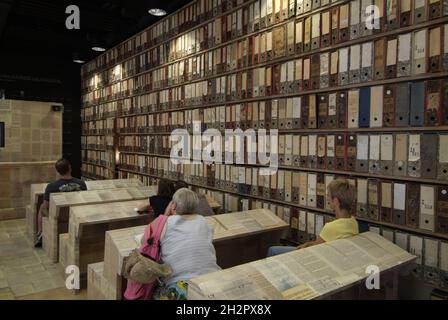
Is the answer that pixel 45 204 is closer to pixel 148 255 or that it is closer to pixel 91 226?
pixel 91 226

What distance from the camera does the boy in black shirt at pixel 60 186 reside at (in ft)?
13.4

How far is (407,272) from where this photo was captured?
7.27 feet

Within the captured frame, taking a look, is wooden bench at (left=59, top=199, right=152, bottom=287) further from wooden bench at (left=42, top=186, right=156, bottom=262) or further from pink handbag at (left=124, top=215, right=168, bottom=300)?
pink handbag at (left=124, top=215, right=168, bottom=300)

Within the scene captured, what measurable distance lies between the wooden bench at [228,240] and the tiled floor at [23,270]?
3.62 ft

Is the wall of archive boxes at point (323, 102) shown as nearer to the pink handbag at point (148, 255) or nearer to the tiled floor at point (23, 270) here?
the pink handbag at point (148, 255)

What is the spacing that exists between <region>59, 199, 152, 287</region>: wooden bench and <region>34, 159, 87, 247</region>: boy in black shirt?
788mm

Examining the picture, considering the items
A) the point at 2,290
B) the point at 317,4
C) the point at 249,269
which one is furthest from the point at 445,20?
the point at 2,290

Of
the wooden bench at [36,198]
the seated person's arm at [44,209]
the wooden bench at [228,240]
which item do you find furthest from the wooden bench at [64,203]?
the wooden bench at [228,240]

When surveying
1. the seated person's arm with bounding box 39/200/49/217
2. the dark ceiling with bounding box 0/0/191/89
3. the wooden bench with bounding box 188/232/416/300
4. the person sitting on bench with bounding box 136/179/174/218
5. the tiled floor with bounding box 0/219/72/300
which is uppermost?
the dark ceiling with bounding box 0/0/191/89

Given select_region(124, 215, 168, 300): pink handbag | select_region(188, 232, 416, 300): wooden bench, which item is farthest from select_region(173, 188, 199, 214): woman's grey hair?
select_region(188, 232, 416, 300): wooden bench

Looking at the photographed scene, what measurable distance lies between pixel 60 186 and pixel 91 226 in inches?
41.9

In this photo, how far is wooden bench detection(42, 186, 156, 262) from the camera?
3596 mm

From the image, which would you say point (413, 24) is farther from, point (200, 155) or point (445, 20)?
point (200, 155)

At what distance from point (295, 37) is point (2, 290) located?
3281 mm
